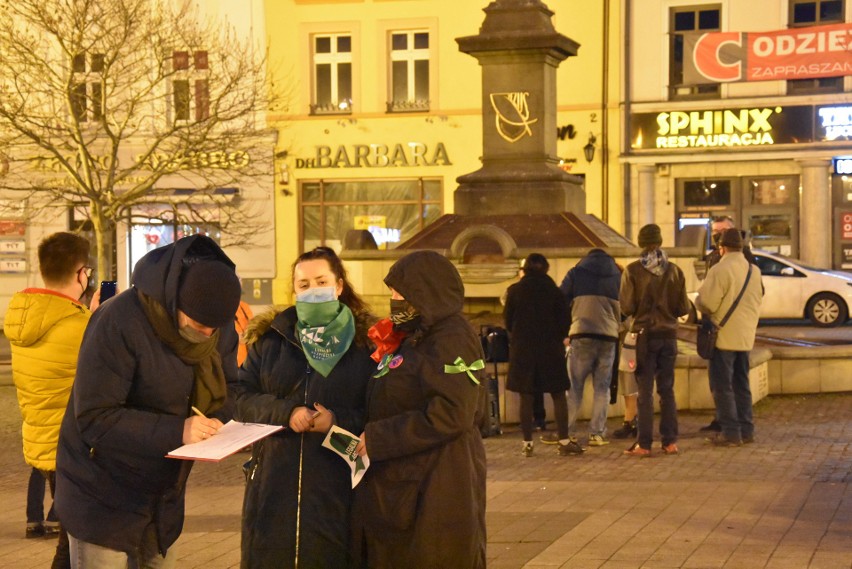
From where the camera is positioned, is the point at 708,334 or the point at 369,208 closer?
the point at 708,334

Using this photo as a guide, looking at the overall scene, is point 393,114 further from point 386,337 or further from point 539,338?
point 386,337

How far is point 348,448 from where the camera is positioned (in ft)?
15.6

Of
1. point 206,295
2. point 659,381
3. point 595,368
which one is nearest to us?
point 206,295

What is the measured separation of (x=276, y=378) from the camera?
500cm

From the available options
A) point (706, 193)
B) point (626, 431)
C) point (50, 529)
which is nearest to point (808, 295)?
point (706, 193)

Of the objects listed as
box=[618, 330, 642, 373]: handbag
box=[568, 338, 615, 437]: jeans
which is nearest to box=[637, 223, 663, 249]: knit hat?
box=[618, 330, 642, 373]: handbag

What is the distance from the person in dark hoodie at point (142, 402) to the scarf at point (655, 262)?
6978 mm

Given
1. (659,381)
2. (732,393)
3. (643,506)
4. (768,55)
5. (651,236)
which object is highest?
(768,55)

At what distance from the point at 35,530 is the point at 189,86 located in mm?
19471

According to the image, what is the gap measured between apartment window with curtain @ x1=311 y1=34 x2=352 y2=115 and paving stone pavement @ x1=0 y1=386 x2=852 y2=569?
21.6m

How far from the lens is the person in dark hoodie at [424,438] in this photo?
466 cm

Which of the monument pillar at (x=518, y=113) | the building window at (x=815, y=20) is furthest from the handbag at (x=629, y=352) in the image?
the building window at (x=815, y=20)

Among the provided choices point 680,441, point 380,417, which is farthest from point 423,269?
point 680,441

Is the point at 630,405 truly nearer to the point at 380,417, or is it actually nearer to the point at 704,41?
the point at 380,417
